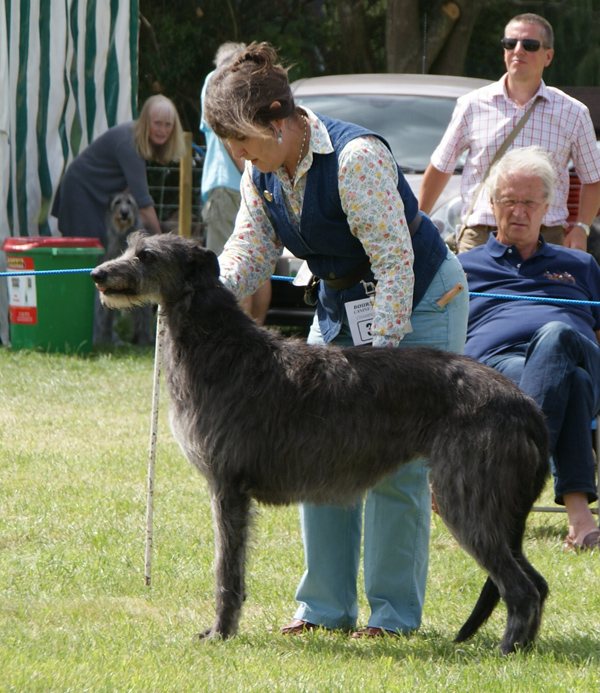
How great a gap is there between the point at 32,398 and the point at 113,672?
5072mm

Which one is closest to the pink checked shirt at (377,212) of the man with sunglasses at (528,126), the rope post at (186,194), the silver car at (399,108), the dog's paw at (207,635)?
the dog's paw at (207,635)

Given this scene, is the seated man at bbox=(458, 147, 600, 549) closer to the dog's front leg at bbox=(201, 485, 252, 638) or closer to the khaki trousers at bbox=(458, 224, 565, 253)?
the khaki trousers at bbox=(458, 224, 565, 253)

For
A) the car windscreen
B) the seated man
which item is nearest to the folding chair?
the seated man

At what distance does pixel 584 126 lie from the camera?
6270 mm

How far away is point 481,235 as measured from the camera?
598 cm

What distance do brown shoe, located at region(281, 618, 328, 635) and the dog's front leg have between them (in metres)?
0.30

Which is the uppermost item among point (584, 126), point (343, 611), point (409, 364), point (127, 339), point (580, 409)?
point (584, 126)

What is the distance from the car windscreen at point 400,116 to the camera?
8.88 meters

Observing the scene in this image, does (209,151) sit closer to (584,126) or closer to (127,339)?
(127,339)

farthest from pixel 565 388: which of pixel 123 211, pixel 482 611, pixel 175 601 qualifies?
pixel 123 211

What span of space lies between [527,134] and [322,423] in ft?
10.9

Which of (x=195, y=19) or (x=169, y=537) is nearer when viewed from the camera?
(x=169, y=537)

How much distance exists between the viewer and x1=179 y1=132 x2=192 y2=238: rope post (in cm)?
891

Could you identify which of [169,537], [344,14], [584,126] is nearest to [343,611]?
[169,537]
